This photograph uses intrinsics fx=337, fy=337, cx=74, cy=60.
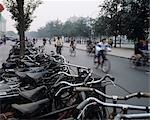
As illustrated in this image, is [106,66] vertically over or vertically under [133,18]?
under

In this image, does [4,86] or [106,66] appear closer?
[4,86]

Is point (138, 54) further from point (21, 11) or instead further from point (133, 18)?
point (133, 18)

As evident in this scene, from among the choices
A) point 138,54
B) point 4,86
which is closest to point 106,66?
point 138,54

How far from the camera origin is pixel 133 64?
59.8ft

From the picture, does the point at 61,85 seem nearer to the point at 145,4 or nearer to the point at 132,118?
the point at 132,118

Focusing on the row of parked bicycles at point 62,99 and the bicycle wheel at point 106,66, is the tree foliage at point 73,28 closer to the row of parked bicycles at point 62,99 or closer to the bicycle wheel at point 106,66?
the bicycle wheel at point 106,66

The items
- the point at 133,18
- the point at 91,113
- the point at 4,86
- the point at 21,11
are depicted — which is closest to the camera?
the point at 91,113

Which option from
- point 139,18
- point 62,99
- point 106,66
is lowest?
point 106,66

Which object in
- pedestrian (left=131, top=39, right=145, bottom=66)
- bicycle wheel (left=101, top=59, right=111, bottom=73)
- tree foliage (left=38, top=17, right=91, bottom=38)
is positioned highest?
tree foliage (left=38, top=17, right=91, bottom=38)

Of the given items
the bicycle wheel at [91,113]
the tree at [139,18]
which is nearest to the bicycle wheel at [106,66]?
the bicycle wheel at [91,113]

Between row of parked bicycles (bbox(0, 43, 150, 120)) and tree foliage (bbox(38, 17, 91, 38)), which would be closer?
row of parked bicycles (bbox(0, 43, 150, 120))

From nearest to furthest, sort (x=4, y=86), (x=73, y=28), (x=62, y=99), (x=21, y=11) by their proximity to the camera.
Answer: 1. (x=62, y=99)
2. (x=4, y=86)
3. (x=21, y=11)
4. (x=73, y=28)

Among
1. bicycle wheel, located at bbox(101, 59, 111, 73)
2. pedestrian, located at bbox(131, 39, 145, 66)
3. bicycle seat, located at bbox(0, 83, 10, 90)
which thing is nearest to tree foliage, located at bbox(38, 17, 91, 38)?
pedestrian, located at bbox(131, 39, 145, 66)

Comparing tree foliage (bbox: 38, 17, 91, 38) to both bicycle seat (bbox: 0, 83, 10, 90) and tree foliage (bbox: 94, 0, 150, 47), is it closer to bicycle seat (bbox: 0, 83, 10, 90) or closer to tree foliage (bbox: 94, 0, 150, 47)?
tree foliage (bbox: 94, 0, 150, 47)
